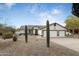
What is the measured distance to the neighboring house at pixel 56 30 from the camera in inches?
329

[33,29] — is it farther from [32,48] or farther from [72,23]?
[72,23]

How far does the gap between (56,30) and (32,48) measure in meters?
0.41

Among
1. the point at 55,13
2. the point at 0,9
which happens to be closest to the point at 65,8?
the point at 55,13

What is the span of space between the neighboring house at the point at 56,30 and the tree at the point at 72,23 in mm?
79

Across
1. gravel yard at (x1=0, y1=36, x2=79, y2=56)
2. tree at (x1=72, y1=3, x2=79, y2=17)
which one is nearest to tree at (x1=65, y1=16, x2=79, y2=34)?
tree at (x1=72, y1=3, x2=79, y2=17)

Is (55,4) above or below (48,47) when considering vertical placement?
above

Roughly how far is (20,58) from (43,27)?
1.78 feet

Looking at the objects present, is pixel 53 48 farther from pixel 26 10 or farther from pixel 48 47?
pixel 26 10

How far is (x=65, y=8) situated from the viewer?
8.34m

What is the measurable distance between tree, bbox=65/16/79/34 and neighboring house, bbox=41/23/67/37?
8 cm

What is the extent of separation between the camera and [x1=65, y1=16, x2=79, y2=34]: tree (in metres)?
8.37

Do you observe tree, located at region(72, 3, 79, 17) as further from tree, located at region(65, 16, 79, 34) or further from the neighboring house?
the neighboring house

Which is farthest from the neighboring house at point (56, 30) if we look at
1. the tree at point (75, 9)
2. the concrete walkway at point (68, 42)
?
the tree at point (75, 9)

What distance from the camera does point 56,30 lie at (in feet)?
27.5
